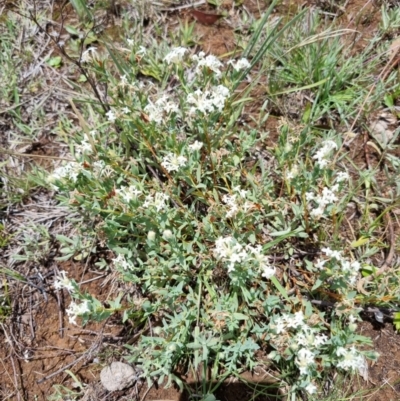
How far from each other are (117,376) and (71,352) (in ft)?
1.34

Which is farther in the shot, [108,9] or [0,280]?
[108,9]

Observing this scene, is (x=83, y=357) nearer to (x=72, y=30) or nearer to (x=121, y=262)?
(x=121, y=262)

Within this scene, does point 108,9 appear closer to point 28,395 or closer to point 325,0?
point 325,0

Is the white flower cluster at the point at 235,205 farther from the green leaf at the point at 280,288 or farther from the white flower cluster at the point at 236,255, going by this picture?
the green leaf at the point at 280,288

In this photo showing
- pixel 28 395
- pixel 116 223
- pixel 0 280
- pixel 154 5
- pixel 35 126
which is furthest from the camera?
pixel 154 5

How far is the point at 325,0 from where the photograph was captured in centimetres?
386

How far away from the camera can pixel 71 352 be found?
3.16 meters

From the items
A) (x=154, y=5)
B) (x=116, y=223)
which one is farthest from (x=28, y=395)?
(x=154, y=5)

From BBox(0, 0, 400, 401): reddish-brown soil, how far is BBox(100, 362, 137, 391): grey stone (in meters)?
0.05

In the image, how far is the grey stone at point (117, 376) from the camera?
9.79 feet

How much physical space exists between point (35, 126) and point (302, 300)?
8.60 feet

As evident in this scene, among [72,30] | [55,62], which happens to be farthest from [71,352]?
[72,30]

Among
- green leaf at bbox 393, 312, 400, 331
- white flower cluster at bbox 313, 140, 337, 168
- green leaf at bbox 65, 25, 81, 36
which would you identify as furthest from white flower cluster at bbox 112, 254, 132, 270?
green leaf at bbox 65, 25, 81, 36

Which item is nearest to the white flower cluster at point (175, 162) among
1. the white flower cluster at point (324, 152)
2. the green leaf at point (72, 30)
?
the white flower cluster at point (324, 152)
